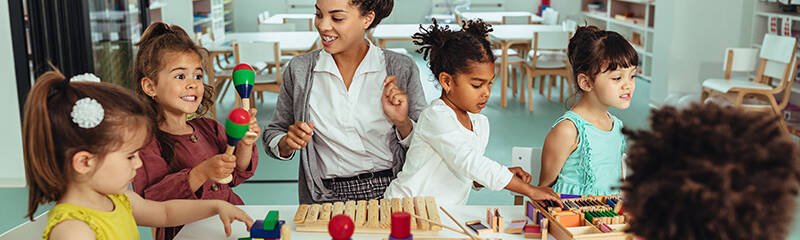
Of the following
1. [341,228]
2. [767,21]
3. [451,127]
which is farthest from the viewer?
[767,21]

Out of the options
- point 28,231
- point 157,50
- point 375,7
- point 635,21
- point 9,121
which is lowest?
point 9,121

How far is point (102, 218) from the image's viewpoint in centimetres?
122

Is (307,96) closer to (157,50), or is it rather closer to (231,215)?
(157,50)

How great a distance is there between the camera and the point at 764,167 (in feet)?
2.35

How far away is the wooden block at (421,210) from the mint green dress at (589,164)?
53 cm

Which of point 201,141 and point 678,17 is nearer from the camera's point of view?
point 201,141

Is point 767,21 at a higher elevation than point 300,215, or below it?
higher

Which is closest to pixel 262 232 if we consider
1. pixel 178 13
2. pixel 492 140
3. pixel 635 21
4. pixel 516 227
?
pixel 516 227

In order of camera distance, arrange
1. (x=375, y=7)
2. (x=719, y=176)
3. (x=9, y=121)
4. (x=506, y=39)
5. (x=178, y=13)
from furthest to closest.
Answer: (x=178, y=13)
(x=506, y=39)
(x=9, y=121)
(x=375, y=7)
(x=719, y=176)

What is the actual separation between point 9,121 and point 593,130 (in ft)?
11.1

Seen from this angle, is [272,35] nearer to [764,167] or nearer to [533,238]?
[533,238]

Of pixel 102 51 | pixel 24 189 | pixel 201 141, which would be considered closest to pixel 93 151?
pixel 201 141

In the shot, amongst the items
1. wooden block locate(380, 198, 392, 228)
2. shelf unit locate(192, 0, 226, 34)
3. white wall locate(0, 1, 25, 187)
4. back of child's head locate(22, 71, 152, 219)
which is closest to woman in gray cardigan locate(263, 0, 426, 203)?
wooden block locate(380, 198, 392, 228)

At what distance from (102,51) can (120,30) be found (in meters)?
0.29
